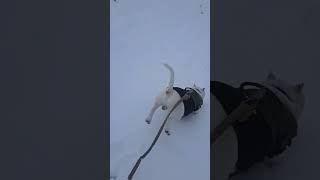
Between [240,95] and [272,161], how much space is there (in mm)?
145

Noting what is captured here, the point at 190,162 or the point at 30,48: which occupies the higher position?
the point at 30,48

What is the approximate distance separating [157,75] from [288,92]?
25 centimetres

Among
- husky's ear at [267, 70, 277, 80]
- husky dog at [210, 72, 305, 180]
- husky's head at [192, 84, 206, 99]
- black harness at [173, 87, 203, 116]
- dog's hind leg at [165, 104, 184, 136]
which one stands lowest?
husky dog at [210, 72, 305, 180]

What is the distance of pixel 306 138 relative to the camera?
739mm

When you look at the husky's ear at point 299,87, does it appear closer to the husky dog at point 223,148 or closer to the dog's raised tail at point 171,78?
Result: the husky dog at point 223,148

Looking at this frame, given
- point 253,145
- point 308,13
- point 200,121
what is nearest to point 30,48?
point 200,121

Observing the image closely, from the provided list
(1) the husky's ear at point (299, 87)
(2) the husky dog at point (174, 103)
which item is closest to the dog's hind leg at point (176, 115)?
(2) the husky dog at point (174, 103)

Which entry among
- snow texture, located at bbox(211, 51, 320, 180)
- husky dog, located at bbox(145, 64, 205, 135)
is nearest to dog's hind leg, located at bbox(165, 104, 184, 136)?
husky dog, located at bbox(145, 64, 205, 135)

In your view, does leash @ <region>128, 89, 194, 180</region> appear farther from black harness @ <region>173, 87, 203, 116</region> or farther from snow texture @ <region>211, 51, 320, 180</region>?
snow texture @ <region>211, 51, 320, 180</region>

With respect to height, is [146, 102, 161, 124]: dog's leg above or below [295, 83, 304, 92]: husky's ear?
below

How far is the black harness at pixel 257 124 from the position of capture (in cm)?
65

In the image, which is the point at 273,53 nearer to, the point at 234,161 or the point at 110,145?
the point at 234,161

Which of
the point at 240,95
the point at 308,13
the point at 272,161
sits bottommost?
the point at 272,161

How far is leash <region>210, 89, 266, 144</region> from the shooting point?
2.04 ft
